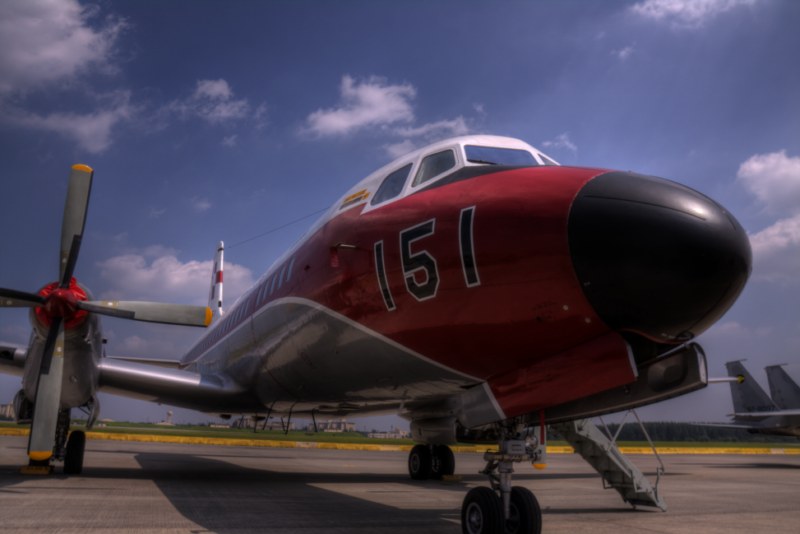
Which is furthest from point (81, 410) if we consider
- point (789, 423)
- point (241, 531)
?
point (789, 423)

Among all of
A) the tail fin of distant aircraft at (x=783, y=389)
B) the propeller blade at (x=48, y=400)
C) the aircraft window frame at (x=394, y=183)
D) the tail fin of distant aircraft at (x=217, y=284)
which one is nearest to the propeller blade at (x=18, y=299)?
the propeller blade at (x=48, y=400)

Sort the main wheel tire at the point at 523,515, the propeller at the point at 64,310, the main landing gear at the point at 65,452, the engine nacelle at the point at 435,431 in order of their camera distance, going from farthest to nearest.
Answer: the main landing gear at the point at 65,452 < the engine nacelle at the point at 435,431 < the propeller at the point at 64,310 < the main wheel tire at the point at 523,515

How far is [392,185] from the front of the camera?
719 cm

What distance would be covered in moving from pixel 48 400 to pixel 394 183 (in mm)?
6513

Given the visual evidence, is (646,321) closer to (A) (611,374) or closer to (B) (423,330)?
(A) (611,374)

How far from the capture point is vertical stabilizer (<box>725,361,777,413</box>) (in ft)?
111

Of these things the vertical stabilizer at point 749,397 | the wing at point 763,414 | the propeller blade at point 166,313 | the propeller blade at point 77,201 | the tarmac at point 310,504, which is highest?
the propeller blade at point 77,201

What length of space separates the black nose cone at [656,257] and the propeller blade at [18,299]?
8.81m

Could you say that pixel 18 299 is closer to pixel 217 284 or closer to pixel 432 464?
pixel 432 464

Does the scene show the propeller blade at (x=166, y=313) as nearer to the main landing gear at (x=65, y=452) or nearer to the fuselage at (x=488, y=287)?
the main landing gear at (x=65, y=452)

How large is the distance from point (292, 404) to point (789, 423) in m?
30.4

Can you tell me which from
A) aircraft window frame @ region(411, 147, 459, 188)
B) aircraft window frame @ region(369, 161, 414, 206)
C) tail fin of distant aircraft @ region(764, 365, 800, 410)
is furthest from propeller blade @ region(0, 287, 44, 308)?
tail fin of distant aircraft @ region(764, 365, 800, 410)


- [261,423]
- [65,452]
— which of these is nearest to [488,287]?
[261,423]

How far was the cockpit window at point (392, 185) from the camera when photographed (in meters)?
7.00
